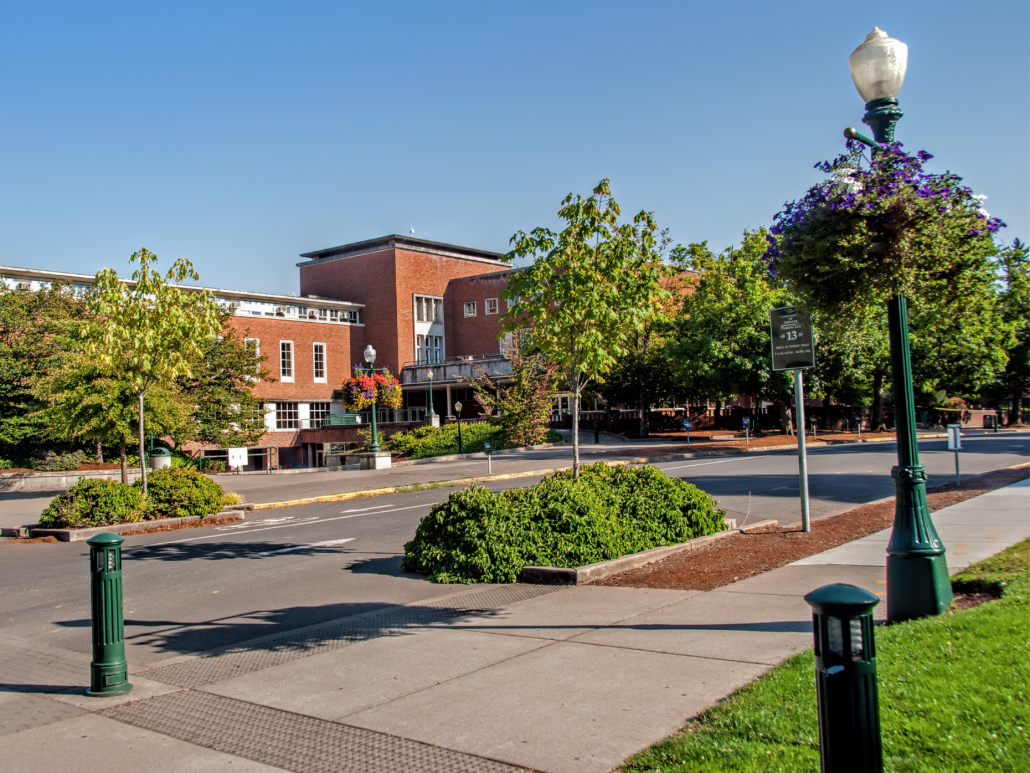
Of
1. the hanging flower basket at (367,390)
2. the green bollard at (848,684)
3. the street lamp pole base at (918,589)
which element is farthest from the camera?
the hanging flower basket at (367,390)

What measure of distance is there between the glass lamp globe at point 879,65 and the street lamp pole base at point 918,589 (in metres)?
3.58

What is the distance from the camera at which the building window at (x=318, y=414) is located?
173 ft

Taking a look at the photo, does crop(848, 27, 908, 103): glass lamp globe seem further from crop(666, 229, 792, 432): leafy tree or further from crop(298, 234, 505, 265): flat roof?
crop(298, 234, 505, 265): flat roof

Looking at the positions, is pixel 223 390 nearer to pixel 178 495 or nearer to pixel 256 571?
pixel 178 495

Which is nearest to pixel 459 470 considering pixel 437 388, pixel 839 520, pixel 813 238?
pixel 839 520

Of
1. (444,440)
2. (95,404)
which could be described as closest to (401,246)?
(444,440)

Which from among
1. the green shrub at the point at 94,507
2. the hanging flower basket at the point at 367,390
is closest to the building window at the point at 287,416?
the hanging flower basket at the point at 367,390

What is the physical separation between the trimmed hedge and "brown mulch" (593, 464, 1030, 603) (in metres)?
0.45

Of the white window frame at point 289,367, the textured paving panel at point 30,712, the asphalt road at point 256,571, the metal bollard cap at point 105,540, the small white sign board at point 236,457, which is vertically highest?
the white window frame at point 289,367

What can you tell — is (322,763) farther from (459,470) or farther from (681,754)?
(459,470)

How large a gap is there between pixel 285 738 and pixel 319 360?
5045 centimetres

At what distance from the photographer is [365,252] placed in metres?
58.6

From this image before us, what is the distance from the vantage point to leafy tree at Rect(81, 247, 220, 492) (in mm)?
16328

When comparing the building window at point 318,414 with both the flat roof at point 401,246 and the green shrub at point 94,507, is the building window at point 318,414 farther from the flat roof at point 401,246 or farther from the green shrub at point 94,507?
the green shrub at point 94,507
